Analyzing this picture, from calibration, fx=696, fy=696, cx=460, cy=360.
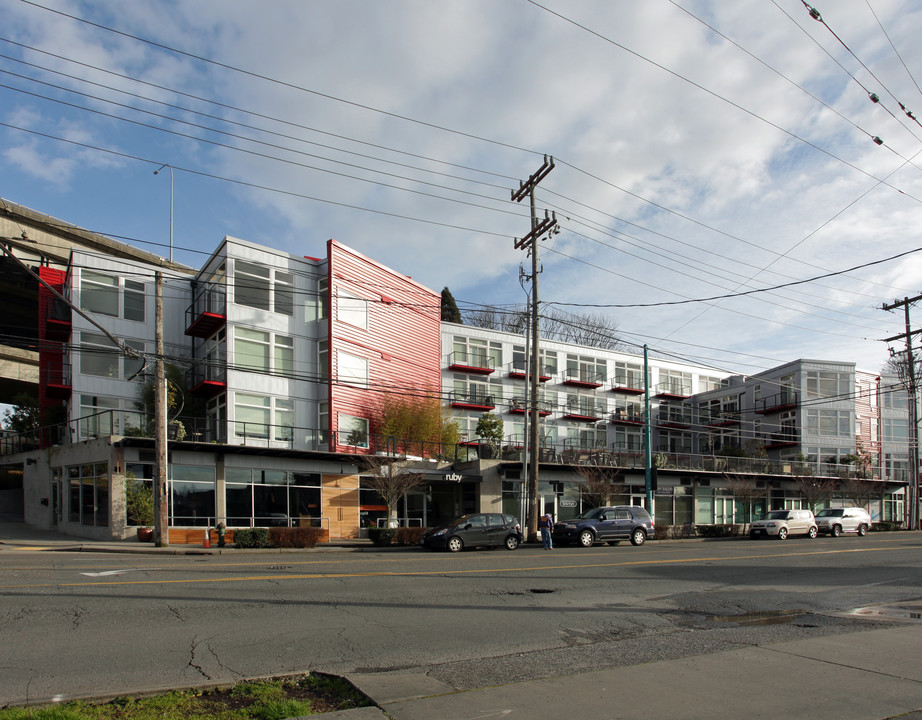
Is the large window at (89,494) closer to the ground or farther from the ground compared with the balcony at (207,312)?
closer to the ground

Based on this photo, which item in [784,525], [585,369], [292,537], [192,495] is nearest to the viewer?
[292,537]

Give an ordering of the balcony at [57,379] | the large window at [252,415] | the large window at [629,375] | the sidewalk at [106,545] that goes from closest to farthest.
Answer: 1. the sidewalk at [106,545]
2. the large window at [252,415]
3. the balcony at [57,379]
4. the large window at [629,375]

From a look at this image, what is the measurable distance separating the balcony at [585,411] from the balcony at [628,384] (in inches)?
85.6

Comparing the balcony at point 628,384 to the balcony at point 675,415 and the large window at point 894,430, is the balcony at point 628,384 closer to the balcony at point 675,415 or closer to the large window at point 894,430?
the balcony at point 675,415

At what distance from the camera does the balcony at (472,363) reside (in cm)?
4616

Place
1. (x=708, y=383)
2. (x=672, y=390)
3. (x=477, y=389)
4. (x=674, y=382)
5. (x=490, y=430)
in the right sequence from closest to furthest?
1. (x=490, y=430)
2. (x=477, y=389)
3. (x=672, y=390)
4. (x=674, y=382)
5. (x=708, y=383)

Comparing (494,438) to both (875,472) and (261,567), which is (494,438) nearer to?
(261,567)

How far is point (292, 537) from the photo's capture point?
26.2 m

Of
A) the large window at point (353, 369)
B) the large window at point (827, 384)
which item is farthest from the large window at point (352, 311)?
the large window at point (827, 384)

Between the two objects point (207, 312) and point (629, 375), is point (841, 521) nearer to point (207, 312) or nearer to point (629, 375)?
point (629, 375)

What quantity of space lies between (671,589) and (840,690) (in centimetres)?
804

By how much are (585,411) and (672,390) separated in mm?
10460

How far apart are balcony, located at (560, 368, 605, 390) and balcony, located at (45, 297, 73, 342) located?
31735 mm

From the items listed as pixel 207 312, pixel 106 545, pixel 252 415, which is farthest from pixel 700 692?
pixel 207 312
